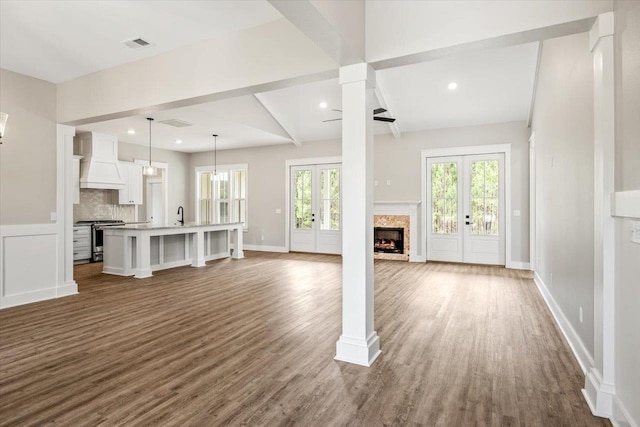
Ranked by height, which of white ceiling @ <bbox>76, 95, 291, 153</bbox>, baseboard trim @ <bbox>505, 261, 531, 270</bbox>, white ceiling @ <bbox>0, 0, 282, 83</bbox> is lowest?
baseboard trim @ <bbox>505, 261, 531, 270</bbox>

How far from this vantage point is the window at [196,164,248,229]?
10133 millimetres

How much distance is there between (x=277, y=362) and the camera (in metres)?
2.77

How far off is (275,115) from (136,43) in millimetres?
4359

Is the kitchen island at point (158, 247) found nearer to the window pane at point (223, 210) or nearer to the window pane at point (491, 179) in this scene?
the window pane at point (223, 210)

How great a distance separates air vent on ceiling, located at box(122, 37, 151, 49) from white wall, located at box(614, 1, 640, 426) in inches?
155

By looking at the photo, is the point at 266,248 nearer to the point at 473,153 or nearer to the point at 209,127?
the point at 209,127

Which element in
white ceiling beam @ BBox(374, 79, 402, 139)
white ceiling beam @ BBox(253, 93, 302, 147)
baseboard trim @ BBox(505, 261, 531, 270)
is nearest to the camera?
white ceiling beam @ BBox(374, 79, 402, 139)

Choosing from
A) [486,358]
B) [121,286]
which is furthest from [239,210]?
[486,358]

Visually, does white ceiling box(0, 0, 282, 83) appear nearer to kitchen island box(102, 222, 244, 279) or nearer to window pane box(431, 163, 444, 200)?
kitchen island box(102, 222, 244, 279)

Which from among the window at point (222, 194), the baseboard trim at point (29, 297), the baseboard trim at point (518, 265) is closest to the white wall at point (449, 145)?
the baseboard trim at point (518, 265)

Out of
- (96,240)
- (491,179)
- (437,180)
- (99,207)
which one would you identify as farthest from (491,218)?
(99,207)

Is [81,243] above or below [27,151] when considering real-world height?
below

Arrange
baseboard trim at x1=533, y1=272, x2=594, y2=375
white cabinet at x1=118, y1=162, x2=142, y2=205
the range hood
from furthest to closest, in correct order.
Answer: white cabinet at x1=118, y1=162, x2=142, y2=205, the range hood, baseboard trim at x1=533, y1=272, x2=594, y2=375

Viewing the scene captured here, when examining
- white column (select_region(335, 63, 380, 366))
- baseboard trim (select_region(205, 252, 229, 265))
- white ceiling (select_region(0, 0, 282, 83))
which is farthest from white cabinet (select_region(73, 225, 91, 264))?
white column (select_region(335, 63, 380, 366))
